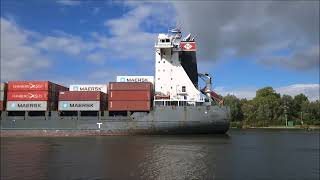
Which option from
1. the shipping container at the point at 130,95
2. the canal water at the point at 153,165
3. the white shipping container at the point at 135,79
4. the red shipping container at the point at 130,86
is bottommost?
the canal water at the point at 153,165

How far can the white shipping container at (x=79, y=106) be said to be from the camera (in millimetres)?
59219

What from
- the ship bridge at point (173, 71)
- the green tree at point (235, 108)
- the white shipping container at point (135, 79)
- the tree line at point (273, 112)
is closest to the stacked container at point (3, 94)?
the white shipping container at point (135, 79)

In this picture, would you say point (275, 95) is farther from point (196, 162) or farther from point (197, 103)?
point (196, 162)

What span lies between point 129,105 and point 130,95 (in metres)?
1.48

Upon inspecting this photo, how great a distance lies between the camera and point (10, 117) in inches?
2402

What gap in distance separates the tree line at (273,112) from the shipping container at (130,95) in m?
71.6

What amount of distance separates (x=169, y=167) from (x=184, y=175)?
3010mm

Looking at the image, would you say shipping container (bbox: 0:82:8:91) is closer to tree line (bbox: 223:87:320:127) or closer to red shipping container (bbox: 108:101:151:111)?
red shipping container (bbox: 108:101:151:111)

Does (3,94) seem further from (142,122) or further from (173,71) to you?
(173,71)

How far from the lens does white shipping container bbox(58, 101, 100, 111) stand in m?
59.2

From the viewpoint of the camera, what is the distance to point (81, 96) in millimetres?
59469

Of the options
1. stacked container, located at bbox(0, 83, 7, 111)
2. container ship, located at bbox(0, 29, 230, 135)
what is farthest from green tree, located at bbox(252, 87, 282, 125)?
stacked container, located at bbox(0, 83, 7, 111)

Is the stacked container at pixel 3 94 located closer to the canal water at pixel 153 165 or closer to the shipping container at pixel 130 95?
the shipping container at pixel 130 95

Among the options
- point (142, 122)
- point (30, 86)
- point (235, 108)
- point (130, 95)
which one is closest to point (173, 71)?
point (130, 95)
